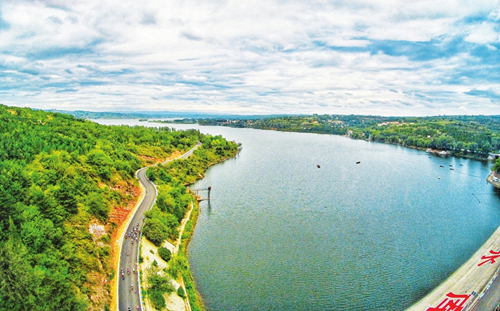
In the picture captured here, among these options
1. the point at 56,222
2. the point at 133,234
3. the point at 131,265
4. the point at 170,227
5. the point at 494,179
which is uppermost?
the point at 56,222

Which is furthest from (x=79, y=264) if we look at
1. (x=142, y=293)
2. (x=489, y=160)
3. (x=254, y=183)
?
(x=489, y=160)

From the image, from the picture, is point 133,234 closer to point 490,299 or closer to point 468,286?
point 468,286

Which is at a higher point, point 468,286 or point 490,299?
point 490,299

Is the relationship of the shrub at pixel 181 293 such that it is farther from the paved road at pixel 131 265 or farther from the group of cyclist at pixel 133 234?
the group of cyclist at pixel 133 234

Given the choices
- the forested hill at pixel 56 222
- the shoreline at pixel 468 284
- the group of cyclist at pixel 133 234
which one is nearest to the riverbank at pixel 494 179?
the shoreline at pixel 468 284

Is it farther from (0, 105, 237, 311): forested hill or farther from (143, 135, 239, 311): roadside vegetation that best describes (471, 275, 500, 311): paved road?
(0, 105, 237, 311): forested hill

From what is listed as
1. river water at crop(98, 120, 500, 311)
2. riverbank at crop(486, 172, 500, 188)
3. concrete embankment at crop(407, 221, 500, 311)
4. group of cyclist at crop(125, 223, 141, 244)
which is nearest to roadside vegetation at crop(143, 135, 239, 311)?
group of cyclist at crop(125, 223, 141, 244)

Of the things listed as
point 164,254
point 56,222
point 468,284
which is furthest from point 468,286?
point 56,222
